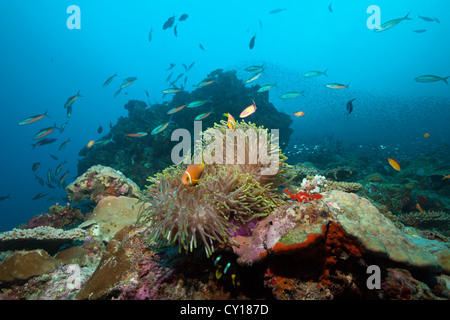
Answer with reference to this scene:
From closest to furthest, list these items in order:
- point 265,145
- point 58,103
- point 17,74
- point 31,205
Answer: point 265,145 → point 31,205 → point 17,74 → point 58,103

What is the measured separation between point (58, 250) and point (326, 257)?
5.37 metres

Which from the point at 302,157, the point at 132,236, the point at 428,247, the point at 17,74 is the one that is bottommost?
the point at 302,157

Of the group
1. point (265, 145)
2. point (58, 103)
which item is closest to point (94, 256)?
point (265, 145)

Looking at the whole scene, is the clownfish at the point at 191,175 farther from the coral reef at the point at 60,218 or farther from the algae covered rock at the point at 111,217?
the coral reef at the point at 60,218

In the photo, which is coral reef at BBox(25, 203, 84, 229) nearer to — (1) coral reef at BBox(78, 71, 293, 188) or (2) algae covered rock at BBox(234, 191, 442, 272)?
(1) coral reef at BBox(78, 71, 293, 188)

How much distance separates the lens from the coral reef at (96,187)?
6930 millimetres

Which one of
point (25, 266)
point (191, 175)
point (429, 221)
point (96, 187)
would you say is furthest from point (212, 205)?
point (429, 221)

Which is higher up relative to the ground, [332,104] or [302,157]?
[302,157]

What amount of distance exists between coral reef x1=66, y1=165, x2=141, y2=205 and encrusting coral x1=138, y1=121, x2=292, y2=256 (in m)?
5.01

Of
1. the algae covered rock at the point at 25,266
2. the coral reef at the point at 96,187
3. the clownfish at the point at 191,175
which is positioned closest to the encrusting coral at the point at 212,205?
the clownfish at the point at 191,175

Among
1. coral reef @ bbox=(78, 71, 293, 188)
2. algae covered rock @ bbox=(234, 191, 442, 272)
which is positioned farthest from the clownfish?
coral reef @ bbox=(78, 71, 293, 188)

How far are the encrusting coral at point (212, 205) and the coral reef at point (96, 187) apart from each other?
5011mm
